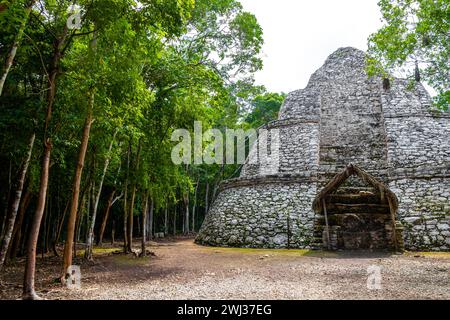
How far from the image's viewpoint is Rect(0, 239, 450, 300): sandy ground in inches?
194

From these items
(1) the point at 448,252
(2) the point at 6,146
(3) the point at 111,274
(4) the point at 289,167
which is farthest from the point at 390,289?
(4) the point at 289,167

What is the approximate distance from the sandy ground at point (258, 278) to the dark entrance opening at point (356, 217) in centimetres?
90

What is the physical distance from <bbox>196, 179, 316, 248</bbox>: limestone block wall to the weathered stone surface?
0.11ft

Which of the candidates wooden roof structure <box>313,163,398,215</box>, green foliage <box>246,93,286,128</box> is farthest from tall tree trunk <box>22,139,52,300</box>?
green foliage <box>246,93,286,128</box>

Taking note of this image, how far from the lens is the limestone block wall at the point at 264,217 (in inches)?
Answer: 475

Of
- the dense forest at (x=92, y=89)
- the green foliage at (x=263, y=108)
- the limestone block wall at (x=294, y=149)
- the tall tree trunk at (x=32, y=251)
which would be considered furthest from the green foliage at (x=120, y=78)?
the green foliage at (x=263, y=108)

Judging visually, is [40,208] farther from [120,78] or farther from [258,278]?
[258,278]

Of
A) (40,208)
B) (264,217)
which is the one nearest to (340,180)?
(264,217)

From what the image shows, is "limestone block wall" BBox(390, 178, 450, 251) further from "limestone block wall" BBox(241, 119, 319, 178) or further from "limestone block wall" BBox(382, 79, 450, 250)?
"limestone block wall" BBox(241, 119, 319, 178)

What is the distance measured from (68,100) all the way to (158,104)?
3976mm

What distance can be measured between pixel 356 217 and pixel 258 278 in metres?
5.22

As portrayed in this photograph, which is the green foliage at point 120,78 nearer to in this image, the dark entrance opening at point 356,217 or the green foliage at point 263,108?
the dark entrance opening at point 356,217

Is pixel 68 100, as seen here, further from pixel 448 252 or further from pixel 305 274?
pixel 448 252
